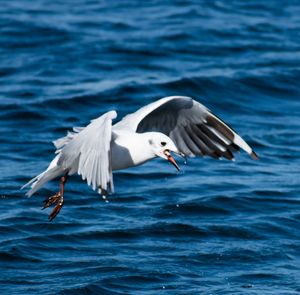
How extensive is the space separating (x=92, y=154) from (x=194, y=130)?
6.80ft

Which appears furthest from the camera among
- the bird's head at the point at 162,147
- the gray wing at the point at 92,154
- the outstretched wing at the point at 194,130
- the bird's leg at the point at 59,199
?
the outstretched wing at the point at 194,130

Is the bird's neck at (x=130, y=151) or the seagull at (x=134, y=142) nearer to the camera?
the seagull at (x=134, y=142)

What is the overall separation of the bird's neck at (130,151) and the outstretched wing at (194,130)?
1110 millimetres

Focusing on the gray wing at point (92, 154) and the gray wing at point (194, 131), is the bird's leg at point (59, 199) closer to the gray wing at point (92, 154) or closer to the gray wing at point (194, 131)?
the gray wing at point (92, 154)

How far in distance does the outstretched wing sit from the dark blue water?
1.01m

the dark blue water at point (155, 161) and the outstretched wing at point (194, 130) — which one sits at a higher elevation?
the outstretched wing at point (194, 130)

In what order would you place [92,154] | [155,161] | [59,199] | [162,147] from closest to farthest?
1. [92,154]
2. [162,147]
3. [59,199]
4. [155,161]

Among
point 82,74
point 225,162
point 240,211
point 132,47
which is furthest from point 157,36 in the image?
point 240,211

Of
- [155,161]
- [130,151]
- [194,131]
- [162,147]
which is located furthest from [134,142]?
[155,161]

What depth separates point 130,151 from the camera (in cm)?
847

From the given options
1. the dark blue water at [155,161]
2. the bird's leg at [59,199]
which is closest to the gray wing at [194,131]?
the dark blue water at [155,161]

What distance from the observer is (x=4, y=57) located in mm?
17672

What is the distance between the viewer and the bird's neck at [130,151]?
8469mm

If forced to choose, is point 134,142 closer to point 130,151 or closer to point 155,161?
point 130,151
